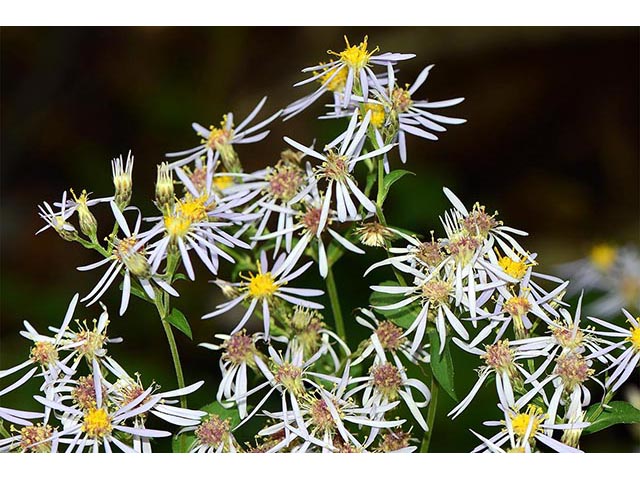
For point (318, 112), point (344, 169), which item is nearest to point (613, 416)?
point (344, 169)

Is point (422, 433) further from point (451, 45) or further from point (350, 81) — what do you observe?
point (451, 45)

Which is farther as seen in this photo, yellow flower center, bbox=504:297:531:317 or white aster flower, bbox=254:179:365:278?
white aster flower, bbox=254:179:365:278

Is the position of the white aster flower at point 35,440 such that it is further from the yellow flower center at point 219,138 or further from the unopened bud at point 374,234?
the yellow flower center at point 219,138

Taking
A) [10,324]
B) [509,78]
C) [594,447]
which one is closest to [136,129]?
[10,324]

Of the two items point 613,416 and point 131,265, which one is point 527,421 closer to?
point 613,416

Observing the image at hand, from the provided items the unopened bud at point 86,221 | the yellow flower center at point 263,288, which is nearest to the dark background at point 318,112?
the yellow flower center at point 263,288

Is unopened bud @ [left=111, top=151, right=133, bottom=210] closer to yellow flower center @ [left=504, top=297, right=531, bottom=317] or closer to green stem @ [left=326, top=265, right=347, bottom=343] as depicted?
green stem @ [left=326, top=265, right=347, bottom=343]

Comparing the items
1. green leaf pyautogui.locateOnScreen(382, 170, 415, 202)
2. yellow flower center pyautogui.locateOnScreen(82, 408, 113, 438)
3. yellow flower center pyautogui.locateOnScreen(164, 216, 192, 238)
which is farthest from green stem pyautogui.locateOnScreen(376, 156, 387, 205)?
yellow flower center pyautogui.locateOnScreen(82, 408, 113, 438)
